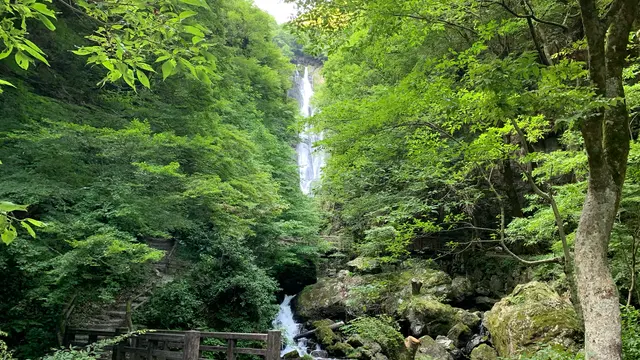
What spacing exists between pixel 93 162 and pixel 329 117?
15.6 feet

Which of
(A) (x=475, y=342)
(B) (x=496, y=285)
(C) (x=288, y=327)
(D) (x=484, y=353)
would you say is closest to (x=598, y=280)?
(D) (x=484, y=353)

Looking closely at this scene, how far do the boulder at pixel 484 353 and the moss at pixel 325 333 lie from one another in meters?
4.42

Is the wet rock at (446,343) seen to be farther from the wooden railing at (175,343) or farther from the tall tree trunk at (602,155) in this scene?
the tall tree trunk at (602,155)

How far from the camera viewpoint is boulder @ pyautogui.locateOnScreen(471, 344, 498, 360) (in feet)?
25.4

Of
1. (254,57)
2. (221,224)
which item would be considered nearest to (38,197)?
(221,224)

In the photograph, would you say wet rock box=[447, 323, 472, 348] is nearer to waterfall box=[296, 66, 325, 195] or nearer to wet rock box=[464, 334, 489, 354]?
wet rock box=[464, 334, 489, 354]

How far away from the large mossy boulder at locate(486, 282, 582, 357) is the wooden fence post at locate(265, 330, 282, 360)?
4.04 metres

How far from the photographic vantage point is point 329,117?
6.42m

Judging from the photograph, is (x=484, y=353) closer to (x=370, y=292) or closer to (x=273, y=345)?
(x=370, y=292)

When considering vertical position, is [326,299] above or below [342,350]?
above

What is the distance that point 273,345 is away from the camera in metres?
6.19

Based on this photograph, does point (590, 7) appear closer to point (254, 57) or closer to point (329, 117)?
point (329, 117)

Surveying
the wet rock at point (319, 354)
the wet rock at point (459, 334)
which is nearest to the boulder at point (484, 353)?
the wet rock at point (459, 334)

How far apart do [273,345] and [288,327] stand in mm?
7822
